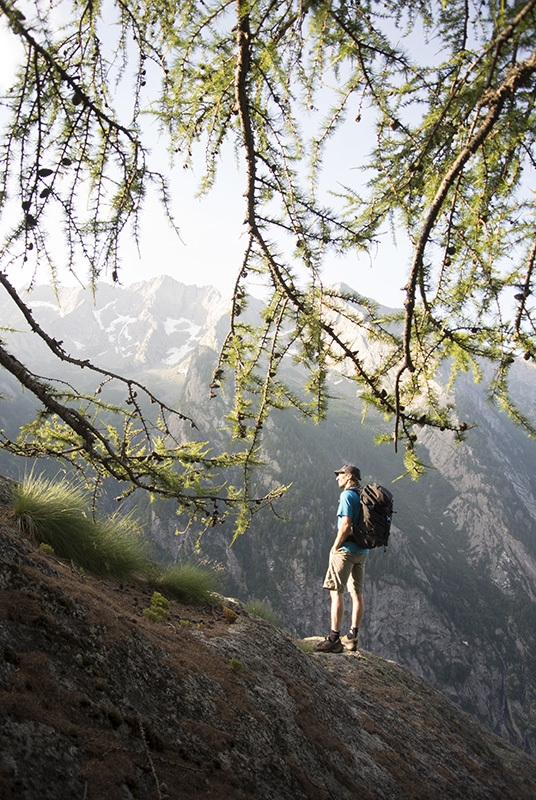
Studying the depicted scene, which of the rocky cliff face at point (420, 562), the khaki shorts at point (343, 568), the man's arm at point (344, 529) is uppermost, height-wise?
the man's arm at point (344, 529)

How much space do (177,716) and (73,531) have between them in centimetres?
333

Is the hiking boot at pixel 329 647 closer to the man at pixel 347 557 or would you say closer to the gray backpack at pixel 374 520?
the man at pixel 347 557

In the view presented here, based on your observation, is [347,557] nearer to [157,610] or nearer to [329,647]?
[329,647]

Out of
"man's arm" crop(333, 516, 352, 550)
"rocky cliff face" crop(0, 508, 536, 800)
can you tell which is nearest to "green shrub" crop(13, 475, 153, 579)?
"rocky cliff face" crop(0, 508, 536, 800)

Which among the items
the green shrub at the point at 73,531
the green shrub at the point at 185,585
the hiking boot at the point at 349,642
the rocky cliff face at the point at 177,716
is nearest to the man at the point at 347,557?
the hiking boot at the point at 349,642

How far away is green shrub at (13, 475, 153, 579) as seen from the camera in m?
5.09

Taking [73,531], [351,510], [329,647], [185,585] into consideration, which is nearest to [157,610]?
[185,585]

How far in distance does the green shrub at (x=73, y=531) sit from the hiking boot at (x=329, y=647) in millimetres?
3038

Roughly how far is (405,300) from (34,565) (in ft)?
10.0

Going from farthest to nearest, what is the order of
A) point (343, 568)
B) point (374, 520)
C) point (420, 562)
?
point (420, 562) < point (343, 568) < point (374, 520)

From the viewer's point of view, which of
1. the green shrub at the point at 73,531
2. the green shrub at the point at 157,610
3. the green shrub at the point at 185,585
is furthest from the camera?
the green shrub at the point at 185,585

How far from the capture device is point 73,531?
5.37 meters

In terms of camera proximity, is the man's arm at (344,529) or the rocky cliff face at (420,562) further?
the rocky cliff face at (420,562)

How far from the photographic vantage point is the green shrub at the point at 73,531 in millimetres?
5094
